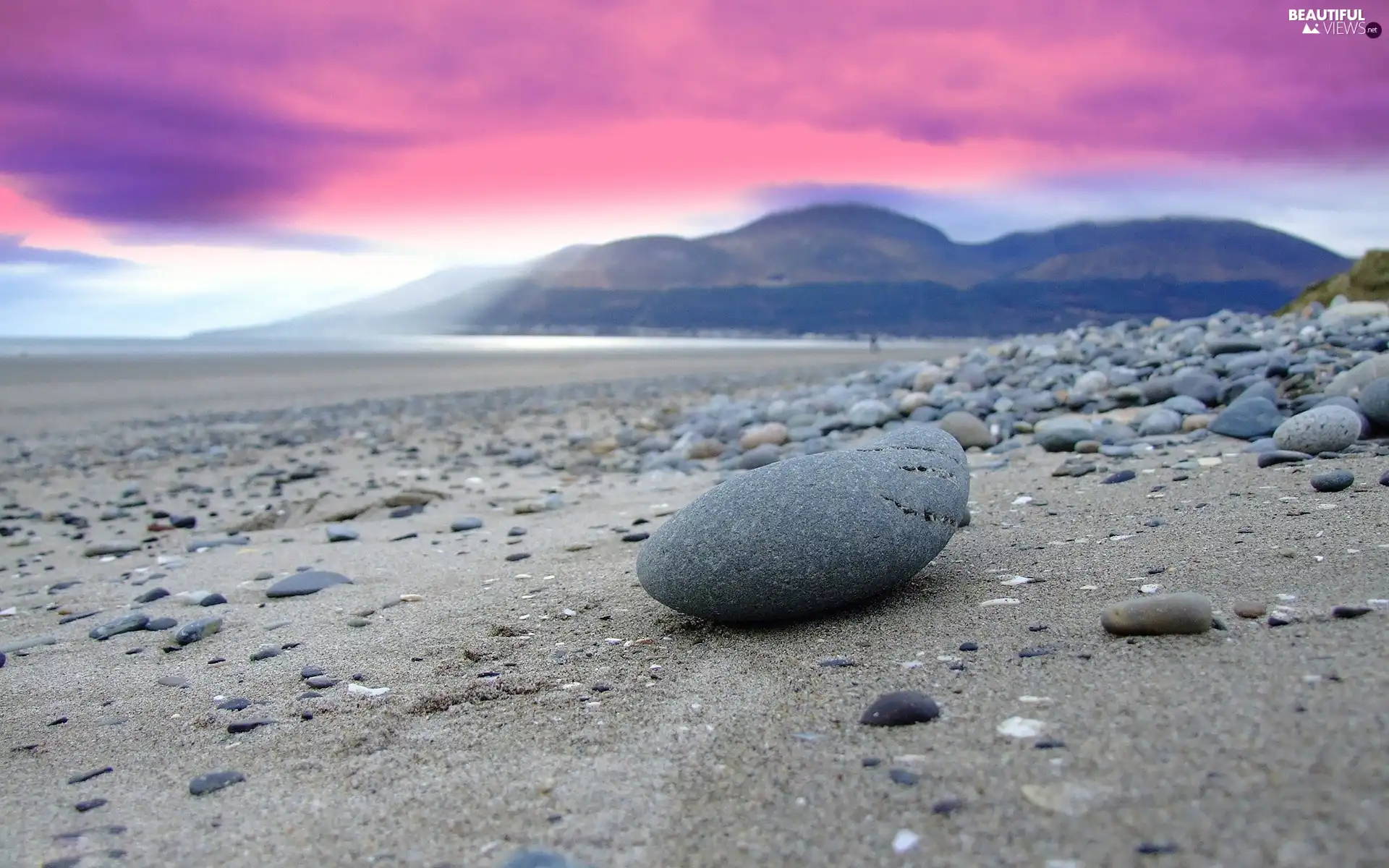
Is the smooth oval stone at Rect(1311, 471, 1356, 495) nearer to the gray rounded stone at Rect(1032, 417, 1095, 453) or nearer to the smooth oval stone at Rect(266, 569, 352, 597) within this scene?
the gray rounded stone at Rect(1032, 417, 1095, 453)

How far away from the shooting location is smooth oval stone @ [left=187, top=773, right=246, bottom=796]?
206 cm

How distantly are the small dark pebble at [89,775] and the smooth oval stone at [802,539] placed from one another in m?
1.48

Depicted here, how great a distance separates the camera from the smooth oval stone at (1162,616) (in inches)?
87.0

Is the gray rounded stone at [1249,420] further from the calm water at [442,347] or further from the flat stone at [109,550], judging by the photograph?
the calm water at [442,347]

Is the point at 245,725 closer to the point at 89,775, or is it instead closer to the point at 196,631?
the point at 89,775

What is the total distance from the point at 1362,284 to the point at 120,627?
14.4 metres

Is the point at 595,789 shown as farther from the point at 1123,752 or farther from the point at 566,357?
the point at 566,357

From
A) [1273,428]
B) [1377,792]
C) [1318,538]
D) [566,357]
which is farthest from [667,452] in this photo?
[566,357]

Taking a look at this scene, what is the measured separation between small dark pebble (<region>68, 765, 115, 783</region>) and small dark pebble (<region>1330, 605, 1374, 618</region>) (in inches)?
116

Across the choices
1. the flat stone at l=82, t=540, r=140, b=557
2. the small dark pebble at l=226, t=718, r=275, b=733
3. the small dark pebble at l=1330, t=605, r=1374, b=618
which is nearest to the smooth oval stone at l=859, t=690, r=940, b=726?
the small dark pebble at l=1330, t=605, r=1374, b=618

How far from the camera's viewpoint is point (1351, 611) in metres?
2.16

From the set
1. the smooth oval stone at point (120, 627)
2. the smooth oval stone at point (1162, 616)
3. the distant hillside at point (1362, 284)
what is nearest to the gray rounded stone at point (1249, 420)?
the smooth oval stone at point (1162, 616)

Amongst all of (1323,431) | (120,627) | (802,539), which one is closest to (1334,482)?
(1323,431)

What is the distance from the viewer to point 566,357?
1275 inches
